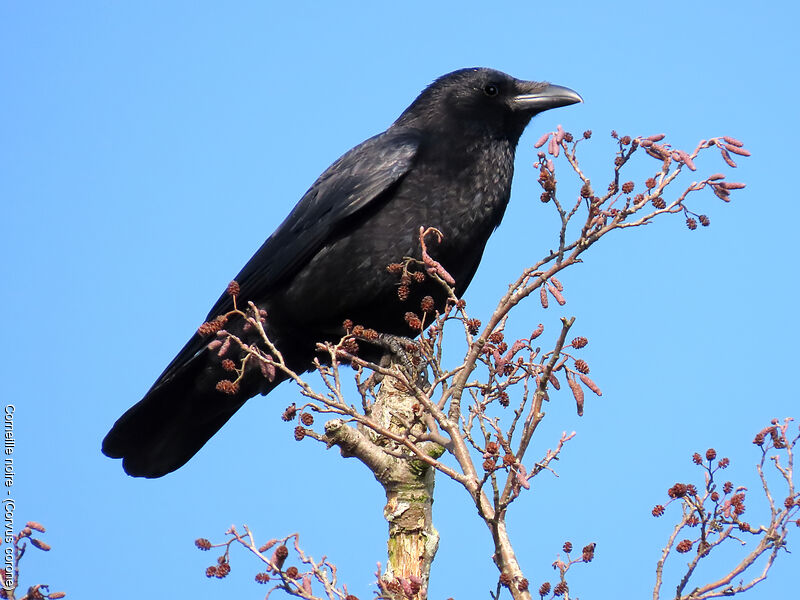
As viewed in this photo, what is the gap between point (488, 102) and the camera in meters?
6.53

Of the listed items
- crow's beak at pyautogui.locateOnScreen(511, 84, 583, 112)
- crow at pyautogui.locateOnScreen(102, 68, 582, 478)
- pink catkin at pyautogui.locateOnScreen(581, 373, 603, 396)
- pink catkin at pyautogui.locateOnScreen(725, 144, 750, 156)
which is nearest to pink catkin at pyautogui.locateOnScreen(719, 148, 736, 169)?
pink catkin at pyautogui.locateOnScreen(725, 144, 750, 156)

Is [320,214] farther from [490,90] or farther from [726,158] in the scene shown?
[726,158]

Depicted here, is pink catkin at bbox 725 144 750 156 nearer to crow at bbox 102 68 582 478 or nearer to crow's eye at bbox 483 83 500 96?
crow at bbox 102 68 582 478

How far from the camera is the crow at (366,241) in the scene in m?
5.79

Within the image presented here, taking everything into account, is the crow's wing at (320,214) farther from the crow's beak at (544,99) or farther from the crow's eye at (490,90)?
the crow's beak at (544,99)

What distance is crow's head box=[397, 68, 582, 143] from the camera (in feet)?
21.1

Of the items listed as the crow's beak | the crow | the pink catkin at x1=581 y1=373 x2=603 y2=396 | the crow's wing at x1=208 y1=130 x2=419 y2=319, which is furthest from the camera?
the crow's beak

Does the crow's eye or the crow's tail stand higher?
the crow's eye

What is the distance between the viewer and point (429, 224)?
5.77 meters

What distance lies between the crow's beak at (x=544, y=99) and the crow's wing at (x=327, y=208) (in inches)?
28.4

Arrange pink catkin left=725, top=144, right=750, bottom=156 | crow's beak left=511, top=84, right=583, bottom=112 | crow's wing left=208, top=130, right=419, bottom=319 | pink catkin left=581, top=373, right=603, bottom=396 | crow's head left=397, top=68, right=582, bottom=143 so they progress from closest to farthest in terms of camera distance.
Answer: pink catkin left=581, top=373, right=603, bottom=396 < pink catkin left=725, top=144, right=750, bottom=156 < crow's wing left=208, top=130, right=419, bottom=319 < crow's head left=397, top=68, right=582, bottom=143 < crow's beak left=511, top=84, right=583, bottom=112

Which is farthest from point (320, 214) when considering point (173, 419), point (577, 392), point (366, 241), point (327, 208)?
point (577, 392)

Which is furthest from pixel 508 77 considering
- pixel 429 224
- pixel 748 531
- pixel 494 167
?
pixel 748 531

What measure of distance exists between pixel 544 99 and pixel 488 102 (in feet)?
1.13
